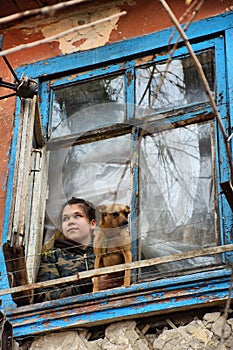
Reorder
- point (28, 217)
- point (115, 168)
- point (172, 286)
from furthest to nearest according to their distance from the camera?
point (115, 168) → point (28, 217) → point (172, 286)

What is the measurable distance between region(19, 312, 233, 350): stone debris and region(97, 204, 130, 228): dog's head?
778mm

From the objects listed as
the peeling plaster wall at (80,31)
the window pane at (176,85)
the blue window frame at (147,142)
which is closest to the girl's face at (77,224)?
the blue window frame at (147,142)

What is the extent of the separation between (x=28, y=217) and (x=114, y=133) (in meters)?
0.72

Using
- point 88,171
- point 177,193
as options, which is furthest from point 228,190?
point 88,171

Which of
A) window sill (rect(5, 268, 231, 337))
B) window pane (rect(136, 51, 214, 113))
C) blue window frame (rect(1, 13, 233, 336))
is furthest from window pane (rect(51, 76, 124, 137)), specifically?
window sill (rect(5, 268, 231, 337))

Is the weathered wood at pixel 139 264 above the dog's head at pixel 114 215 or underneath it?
underneath

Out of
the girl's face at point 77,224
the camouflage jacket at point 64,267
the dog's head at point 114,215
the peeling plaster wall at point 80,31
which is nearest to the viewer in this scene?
the camouflage jacket at point 64,267

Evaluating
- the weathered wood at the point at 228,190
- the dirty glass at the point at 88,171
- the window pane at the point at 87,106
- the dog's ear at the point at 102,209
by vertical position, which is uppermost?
the window pane at the point at 87,106

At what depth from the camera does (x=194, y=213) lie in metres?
4.16

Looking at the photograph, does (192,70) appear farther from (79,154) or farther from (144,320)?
(144,320)

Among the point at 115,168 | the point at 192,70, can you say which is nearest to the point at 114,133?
the point at 115,168

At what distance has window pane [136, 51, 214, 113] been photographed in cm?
446

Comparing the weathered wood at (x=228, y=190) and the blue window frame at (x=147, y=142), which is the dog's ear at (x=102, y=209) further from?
the weathered wood at (x=228, y=190)

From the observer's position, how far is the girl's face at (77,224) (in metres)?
4.44
